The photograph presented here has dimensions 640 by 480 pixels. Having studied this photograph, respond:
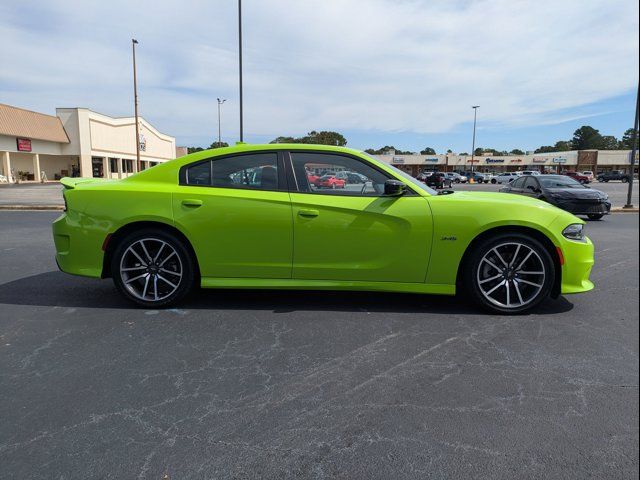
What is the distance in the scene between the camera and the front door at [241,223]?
4090mm

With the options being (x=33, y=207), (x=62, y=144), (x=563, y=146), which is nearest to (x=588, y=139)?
(x=563, y=146)

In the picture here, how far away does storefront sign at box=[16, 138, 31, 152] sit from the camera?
3966cm

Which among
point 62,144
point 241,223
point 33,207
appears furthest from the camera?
point 62,144

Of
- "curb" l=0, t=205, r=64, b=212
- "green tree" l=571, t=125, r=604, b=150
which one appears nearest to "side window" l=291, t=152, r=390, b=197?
"curb" l=0, t=205, r=64, b=212

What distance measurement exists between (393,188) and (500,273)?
1283mm

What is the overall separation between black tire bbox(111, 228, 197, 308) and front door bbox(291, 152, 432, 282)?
1.06 m

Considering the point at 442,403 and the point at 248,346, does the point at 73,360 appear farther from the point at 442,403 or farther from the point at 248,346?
the point at 442,403

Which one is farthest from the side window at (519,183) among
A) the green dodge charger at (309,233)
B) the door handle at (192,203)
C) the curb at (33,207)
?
the curb at (33,207)

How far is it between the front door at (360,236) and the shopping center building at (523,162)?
78.0 meters

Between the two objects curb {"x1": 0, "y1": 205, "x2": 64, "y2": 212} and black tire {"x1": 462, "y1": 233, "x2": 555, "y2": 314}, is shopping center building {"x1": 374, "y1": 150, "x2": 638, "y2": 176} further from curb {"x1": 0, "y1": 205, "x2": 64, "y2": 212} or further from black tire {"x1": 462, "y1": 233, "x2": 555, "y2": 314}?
black tire {"x1": 462, "y1": 233, "x2": 555, "y2": 314}

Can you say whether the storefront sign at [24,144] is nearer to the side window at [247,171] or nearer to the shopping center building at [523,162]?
the side window at [247,171]

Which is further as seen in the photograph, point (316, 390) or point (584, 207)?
point (584, 207)

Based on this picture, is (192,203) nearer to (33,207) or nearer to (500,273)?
(500,273)

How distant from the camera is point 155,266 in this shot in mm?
4285
